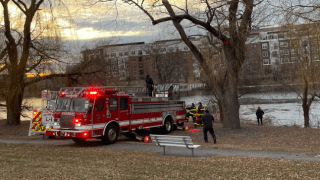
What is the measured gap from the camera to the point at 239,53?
1814 cm

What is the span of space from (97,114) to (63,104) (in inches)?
62.7

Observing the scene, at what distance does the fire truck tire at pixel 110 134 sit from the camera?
51.5ft

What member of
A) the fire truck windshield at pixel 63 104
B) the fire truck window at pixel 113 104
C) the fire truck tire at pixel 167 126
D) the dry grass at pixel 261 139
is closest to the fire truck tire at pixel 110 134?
the fire truck window at pixel 113 104

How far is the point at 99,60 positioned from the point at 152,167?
69.3 feet

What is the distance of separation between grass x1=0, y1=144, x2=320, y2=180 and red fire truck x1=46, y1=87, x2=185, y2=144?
3964 millimetres

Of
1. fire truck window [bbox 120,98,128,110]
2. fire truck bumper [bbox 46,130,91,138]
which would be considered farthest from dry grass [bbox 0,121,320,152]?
fire truck bumper [bbox 46,130,91,138]

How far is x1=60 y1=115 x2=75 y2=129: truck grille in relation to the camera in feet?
48.9

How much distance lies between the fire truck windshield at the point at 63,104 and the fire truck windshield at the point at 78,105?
24 cm

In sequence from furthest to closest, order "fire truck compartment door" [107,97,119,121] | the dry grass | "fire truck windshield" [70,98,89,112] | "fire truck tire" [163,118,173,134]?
"fire truck tire" [163,118,173,134] < "fire truck compartment door" [107,97,119,121] < "fire truck windshield" [70,98,89,112] < the dry grass

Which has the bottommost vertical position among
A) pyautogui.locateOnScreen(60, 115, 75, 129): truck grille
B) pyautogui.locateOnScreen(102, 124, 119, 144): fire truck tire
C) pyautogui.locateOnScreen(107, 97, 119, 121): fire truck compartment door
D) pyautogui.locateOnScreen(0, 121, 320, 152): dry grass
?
pyautogui.locateOnScreen(0, 121, 320, 152): dry grass

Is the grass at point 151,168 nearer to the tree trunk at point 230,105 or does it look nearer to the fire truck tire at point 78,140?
the fire truck tire at point 78,140

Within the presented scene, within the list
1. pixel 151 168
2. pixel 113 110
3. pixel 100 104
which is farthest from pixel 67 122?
pixel 151 168

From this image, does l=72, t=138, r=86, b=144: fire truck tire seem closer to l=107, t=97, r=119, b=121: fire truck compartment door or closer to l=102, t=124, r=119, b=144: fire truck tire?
l=102, t=124, r=119, b=144: fire truck tire

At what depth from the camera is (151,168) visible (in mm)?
8836
